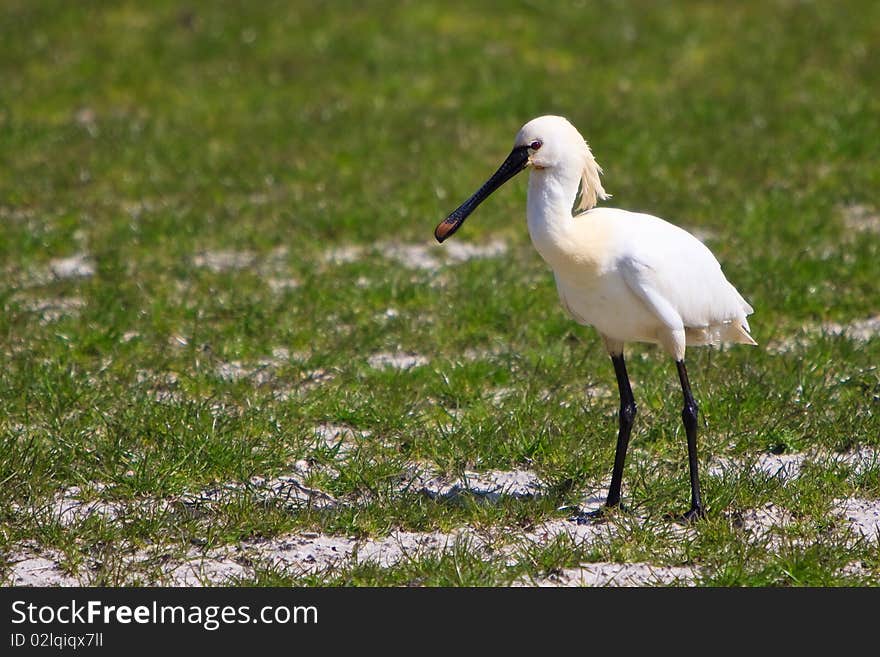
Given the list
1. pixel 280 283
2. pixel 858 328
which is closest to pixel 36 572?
pixel 280 283

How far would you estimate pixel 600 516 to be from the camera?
543 centimetres

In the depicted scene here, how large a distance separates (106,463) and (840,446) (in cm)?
329

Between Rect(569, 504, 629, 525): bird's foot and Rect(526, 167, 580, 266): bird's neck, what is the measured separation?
1076 mm

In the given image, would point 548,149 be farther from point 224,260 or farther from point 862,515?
point 224,260

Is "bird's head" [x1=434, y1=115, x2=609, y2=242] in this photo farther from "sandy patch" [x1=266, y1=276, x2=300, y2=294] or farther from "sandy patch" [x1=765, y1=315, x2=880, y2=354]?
"sandy patch" [x1=266, y1=276, x2=300, y2=294]

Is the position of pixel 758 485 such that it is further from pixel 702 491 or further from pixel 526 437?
pixel 526 437

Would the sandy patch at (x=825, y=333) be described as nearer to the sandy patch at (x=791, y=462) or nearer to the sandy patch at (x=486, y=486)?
the sandy patch at (x=791, y=462)

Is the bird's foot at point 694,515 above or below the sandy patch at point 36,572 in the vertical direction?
above

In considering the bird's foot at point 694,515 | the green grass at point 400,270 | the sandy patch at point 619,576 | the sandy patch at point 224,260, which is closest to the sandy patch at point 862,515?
the green grass at point 400,270

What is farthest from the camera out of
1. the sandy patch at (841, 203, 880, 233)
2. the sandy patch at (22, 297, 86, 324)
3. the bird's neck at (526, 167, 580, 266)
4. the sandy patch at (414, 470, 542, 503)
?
the sandy patch at (841, 203, 880, 233)

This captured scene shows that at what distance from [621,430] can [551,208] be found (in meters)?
1.07

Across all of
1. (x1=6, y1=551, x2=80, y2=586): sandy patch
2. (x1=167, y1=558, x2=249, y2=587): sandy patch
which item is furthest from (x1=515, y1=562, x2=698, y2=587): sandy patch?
(x1=6, y1=551, x2=80, y2=586): sandy patch

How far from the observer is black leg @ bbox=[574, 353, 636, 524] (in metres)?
5.44

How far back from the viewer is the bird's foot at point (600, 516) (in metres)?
5.41
